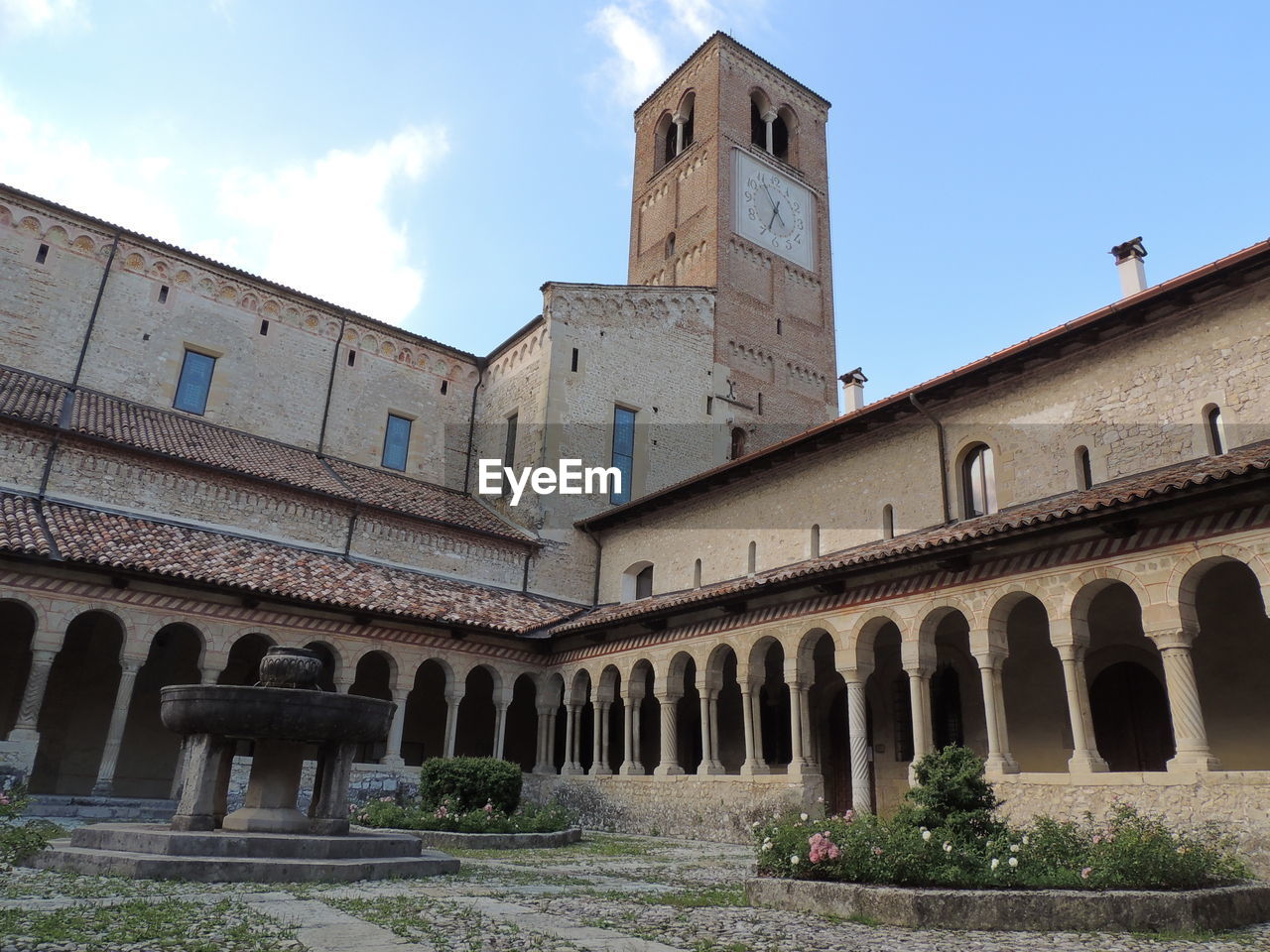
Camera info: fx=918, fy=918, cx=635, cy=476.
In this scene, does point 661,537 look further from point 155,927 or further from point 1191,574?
point 155,927

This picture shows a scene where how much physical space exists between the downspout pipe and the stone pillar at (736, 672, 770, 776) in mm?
4329

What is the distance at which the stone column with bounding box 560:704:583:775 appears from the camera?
19.3 meters

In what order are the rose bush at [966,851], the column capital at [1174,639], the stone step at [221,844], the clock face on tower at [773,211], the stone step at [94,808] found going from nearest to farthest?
the rose bush at [966,851], the stone step at [221,844], the column capital at [1174,639], the stone step at [94,808], the clock face on tower at [773,211]

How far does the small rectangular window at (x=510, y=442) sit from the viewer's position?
84.5ft

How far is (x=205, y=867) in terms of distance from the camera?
278 inches

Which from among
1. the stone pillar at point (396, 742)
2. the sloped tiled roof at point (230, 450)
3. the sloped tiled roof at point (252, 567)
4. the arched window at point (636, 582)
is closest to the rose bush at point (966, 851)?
the stone pillar at point (396, 742)

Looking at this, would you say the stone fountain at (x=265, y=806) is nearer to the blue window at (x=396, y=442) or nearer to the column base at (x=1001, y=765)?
the column base at (x=1001, y=765)

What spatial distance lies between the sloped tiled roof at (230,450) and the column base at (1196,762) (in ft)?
52.2

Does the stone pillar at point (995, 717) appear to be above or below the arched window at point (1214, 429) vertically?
below

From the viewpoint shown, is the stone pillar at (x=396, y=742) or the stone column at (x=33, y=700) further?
the stone pillar at (x=396, y=742)

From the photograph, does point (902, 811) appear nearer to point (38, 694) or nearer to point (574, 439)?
point (38, 694)

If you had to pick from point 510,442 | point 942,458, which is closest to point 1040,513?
point 942,458

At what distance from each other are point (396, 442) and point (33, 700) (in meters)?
12.9

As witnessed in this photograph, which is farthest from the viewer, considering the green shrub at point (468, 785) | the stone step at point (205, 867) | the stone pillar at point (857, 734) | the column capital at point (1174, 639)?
the stone pillar at point (857, 734)
